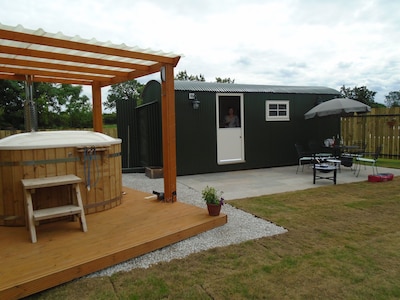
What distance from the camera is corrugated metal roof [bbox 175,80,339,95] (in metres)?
7.77

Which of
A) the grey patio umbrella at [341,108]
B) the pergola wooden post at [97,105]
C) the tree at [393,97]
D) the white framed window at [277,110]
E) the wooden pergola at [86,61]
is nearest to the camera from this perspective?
the wooden pergola at [86,61]

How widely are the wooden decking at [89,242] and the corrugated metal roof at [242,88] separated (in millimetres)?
4255

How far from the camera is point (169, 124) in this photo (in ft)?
14.1

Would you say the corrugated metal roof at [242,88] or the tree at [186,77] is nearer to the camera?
the corrugated metal roof at [242,88]

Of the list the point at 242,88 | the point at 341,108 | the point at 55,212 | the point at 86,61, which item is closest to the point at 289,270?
the point at 55,212

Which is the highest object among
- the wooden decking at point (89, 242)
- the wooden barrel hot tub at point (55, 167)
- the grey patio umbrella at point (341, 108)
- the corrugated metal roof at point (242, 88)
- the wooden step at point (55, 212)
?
the corrugated metal roof at point (242, 88)

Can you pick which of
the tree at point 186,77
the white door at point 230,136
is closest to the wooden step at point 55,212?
the white door at point 230,136

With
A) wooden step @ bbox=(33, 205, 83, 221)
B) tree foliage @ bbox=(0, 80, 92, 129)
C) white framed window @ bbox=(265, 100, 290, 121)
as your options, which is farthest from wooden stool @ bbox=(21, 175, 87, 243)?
tree foliage @ bbox=(0, 80, 92, 129)

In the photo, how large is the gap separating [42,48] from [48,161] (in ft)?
4.61

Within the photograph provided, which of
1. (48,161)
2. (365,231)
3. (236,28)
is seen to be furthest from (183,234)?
(236,28)

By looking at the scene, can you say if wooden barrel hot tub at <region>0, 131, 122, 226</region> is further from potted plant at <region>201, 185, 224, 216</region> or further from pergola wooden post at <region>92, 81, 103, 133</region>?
pergola wooden post at <region>92, 81, 103, 133</region>

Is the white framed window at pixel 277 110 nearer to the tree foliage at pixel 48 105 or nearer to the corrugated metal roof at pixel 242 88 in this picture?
the corrugated metal roof at pixel 242 88

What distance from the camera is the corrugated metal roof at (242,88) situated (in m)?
7.77

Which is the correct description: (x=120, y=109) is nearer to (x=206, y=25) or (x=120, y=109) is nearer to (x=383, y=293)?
(x=206, y=25)
